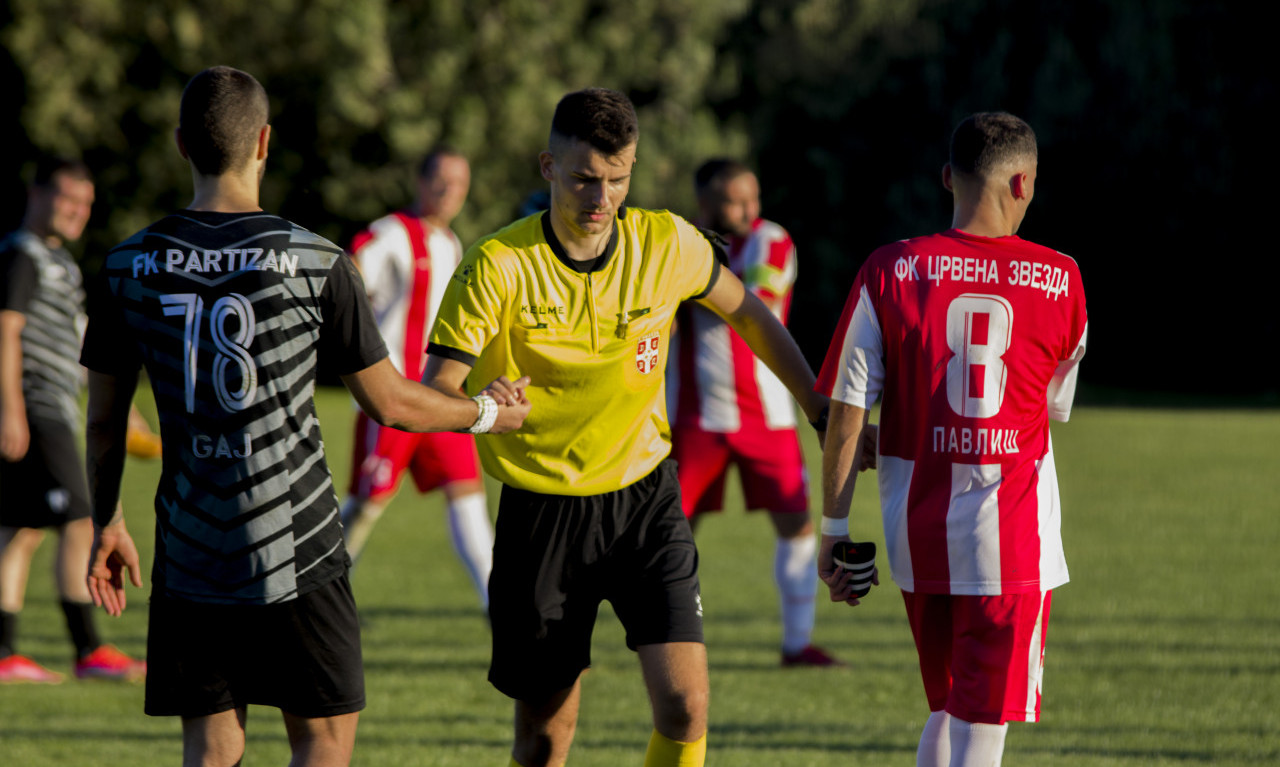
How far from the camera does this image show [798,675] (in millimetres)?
6949

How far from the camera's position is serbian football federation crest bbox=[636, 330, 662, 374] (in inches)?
166

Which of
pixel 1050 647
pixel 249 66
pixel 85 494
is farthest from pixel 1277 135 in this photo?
pixel 85 494

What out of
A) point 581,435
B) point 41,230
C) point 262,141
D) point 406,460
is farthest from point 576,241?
point 406,460

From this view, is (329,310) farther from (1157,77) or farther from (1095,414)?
(1157,77)

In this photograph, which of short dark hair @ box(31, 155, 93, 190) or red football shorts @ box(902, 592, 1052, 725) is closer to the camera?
red football shorts @ box(902, 592, 1052, 725)

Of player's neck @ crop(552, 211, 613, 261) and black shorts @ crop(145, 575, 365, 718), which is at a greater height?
player's neck @ crop(552, 211, 613, 261)

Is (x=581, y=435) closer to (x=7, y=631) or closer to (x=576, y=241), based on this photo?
(x=576, y=241)

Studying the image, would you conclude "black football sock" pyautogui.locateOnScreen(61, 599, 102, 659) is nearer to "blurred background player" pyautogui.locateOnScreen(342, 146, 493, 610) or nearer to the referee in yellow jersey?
"blurred background player" pyautogui.locateOnScreen(342, 146, 493, 610)

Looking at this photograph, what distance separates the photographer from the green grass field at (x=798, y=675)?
5590mm

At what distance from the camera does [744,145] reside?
34531 millimetres

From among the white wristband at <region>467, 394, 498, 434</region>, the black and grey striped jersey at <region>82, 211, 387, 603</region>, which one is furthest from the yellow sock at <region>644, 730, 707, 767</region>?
the black and grey striped jersey at <region>82, 211, 387, 603</region>

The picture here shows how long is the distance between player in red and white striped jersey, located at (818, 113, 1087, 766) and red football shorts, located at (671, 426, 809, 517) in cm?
329

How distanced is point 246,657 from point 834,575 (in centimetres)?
163

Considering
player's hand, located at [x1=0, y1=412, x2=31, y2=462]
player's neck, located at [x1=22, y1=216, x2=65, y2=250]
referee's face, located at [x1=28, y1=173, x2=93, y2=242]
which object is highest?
referee's face, located at [x1=28, y1=173, x2=93, y2=242]
